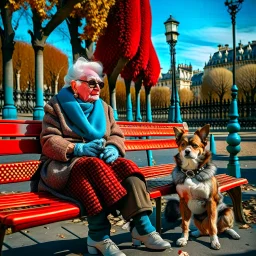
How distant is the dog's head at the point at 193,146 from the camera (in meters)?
2.75

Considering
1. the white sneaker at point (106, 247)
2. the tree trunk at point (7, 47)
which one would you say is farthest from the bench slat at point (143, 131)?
the tree trunk at point (7, 47)

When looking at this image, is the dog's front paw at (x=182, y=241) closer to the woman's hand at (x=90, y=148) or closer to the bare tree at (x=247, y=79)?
the woman's hand at (x=90, y=148)

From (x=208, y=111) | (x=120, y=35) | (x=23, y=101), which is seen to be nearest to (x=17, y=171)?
(x=120, y=35)

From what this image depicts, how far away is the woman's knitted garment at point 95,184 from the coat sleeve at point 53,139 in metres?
0.17

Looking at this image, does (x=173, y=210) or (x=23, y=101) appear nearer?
(x=173, y=210)

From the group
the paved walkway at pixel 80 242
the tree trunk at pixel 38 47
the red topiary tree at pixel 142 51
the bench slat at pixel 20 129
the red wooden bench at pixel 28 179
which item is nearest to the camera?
the red wooden bench at pixel 28 179

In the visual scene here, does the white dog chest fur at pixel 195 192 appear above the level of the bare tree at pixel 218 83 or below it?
below

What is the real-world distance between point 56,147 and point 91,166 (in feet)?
1.16

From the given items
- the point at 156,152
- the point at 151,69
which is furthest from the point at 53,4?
the point at 156,152

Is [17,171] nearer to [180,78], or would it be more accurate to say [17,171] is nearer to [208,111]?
[208,111]

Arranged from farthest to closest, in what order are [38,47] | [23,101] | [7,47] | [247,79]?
1. [247,79]
2. [23,101]
3. [38,47]
4. [7,47]

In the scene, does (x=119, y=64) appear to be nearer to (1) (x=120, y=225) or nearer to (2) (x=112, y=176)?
(1) (x=120, y=225)

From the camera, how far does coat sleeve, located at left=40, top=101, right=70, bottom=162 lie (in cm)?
250

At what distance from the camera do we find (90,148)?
255 cm
